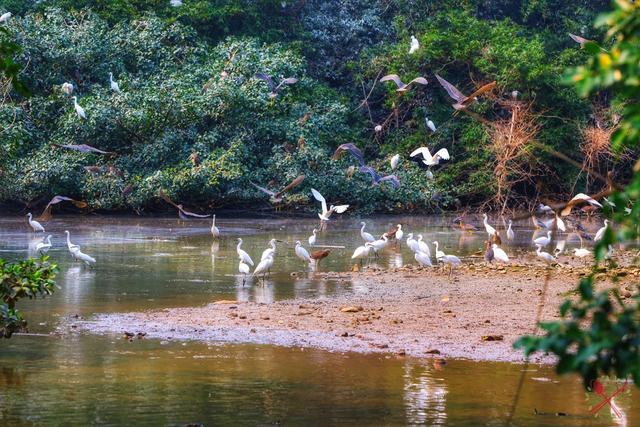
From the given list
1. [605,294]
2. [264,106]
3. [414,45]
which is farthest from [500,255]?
[605,294]

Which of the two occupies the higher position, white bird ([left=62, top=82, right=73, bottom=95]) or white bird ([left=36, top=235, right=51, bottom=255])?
white bird ([left=62, top=82, right=73, bottom=95])

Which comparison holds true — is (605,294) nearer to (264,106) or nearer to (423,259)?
(423,259)

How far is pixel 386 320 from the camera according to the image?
1135 centimetres

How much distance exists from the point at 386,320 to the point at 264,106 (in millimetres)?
15566

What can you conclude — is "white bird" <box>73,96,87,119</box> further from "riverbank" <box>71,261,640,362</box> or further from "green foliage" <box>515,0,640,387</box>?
"green foliage" <box>515,0,640,387</box>

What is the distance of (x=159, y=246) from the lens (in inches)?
767

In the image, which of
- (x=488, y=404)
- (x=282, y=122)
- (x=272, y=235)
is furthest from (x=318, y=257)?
(x=282, y=122)

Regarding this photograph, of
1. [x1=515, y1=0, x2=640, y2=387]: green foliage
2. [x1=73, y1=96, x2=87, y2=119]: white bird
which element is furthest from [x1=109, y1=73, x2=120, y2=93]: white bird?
[x1=515, y1=0, x2=640, y2=387]: green foliage

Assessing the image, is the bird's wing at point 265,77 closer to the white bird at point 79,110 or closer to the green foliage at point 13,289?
the white bird at point 79,110

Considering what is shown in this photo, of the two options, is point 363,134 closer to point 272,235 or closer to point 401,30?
point 401,30

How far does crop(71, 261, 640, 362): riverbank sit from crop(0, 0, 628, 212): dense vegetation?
10281mm

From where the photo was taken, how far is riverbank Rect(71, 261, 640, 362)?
400 inches

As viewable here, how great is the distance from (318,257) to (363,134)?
14.1m

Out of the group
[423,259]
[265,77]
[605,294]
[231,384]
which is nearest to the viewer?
[605,294]
